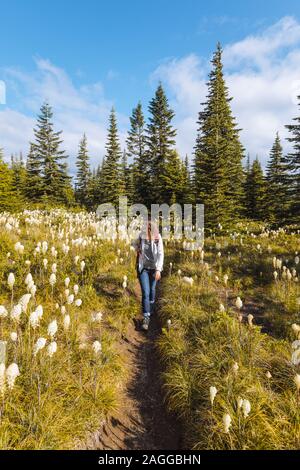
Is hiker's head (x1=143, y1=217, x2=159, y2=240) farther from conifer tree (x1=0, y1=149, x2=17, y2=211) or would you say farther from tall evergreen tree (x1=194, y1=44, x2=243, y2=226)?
conifer tree (x1=0, y1=149, x2=17, y2=211)

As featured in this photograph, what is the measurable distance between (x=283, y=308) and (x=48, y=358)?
612 cm

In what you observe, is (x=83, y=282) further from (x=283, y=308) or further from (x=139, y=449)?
(x=283, y=308)

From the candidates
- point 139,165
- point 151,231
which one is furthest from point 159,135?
point 151,231

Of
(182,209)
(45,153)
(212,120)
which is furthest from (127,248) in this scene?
(45,153)

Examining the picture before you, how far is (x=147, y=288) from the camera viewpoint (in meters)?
7.04

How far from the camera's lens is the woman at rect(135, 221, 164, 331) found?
22.9 feet

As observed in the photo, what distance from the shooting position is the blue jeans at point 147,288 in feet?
22.9

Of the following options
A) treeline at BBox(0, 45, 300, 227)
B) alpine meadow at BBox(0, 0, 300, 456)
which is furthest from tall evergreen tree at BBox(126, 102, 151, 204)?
alpine meadow at BBox(0, 0, 300, 456)

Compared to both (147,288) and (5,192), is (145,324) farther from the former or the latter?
(5,192)

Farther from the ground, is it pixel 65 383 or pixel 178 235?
Answer: pixel 178 235

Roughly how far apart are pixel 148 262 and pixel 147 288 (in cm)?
65

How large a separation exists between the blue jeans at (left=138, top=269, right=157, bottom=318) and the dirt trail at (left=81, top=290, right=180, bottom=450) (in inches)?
45.8

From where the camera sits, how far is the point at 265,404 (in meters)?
3.85
